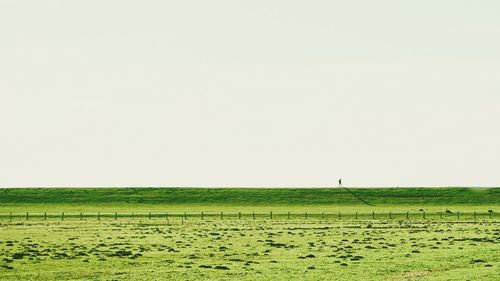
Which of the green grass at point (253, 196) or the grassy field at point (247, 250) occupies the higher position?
the green grass at point (253, 196)

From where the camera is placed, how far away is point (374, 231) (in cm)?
6938

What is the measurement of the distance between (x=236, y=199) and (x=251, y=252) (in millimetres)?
92624

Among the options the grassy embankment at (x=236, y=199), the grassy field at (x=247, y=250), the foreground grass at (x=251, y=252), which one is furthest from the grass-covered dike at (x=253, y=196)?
the foreground grass at (x=251, y=252)

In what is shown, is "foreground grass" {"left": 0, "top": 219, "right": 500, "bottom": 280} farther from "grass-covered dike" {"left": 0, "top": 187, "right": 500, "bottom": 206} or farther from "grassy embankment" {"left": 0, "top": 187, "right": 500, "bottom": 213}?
"grass-covered dike" {"left": 0, "top": 187, "right": 500, "bottom": 206}

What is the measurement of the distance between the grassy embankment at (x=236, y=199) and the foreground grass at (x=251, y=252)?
5283 centimetres

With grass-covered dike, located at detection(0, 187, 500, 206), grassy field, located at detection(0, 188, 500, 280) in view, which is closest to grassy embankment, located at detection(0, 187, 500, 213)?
grass-covered dike, located at detection(0, 187, 500, 206)

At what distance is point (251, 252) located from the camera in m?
49.6

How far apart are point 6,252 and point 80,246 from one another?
6.23m

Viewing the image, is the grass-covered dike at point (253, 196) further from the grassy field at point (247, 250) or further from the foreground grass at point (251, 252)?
the foreground grass at point (251, 252)

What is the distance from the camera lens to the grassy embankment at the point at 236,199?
12975 cm

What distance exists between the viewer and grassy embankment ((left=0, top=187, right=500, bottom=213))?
426 feet

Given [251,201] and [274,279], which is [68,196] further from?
[274,279]

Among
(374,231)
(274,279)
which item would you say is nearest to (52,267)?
(274,279)

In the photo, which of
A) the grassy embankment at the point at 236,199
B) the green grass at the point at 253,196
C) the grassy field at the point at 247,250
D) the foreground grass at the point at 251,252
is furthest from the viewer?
the green grass at the point at 253,196
